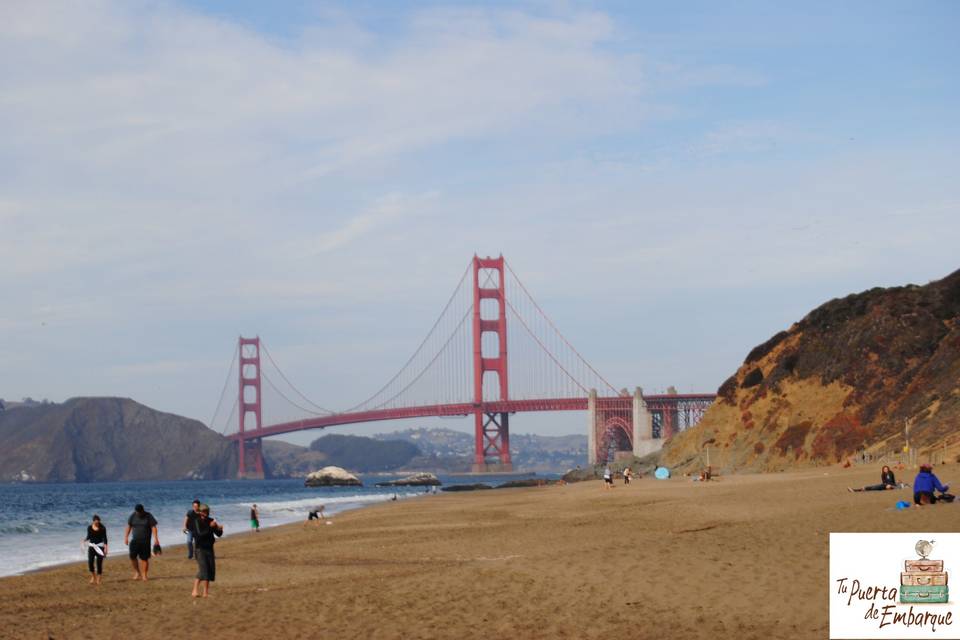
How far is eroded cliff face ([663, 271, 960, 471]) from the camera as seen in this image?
40219mm

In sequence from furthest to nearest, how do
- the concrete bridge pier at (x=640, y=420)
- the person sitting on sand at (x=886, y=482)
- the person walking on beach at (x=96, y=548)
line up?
the concrete bridge pier at (x=640, y=420) < the person sitting on sand at (x=886, y=482) < the person walking on beach at (x=96, y=548)

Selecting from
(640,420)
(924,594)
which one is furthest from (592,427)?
(924,594)

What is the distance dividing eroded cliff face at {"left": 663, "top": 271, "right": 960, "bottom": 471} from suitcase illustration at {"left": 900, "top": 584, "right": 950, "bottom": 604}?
94.3 feet

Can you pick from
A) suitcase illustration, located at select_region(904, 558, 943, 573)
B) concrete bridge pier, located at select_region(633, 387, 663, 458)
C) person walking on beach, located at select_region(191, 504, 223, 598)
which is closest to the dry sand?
person walking on beach, located at select_region(191, 504, 223, 598)

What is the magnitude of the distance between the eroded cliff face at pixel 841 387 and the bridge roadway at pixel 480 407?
119ft

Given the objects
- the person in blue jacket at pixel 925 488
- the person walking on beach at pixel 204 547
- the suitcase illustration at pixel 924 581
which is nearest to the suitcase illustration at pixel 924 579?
the suitcase illustration at pixel 924 581

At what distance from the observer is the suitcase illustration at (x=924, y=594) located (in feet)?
26.1

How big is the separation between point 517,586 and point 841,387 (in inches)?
1391

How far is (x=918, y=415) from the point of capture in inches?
1485

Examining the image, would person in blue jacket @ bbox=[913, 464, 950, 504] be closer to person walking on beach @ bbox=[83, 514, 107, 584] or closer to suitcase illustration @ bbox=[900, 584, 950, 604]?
suitcase illustration @ bbox=[900, 584, 950, 604]

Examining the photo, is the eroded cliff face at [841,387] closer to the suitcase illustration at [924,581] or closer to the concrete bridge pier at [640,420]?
the suitcase illustration at [924,581]

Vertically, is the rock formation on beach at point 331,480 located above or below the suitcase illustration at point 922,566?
below

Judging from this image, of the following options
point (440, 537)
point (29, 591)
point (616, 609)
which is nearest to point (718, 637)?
point (616, 609)

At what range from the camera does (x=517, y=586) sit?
43.7 feet
